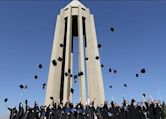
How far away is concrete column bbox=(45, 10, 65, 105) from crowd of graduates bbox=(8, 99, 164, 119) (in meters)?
8.93

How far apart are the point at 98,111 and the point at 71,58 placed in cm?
1226

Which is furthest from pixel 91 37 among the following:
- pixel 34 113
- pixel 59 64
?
pixel 34 113

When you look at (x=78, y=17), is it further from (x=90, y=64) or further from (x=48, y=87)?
(x=48, y=87)

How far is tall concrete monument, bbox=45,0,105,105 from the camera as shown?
2261 centimetres

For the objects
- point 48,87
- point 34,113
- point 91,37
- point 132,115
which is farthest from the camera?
point 91,37

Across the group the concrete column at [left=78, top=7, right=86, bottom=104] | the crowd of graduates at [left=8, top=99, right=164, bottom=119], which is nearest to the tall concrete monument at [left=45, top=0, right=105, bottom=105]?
the concrete column at [left=78, top=7, right=86, bottom=104]

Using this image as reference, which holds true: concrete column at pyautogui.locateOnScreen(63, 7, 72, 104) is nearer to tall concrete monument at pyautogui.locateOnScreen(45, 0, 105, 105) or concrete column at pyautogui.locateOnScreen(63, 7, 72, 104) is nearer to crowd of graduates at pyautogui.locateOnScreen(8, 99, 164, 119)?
tall concrete monument at pyautogui.locateOnScreen(45, 0, 105, 105)

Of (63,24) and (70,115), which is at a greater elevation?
(63,24)

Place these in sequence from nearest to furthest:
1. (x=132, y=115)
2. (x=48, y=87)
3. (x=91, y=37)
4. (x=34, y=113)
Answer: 1. (x=132, y=115)
2. (x=34, y=113)
3. (x=48, y=87)
4. (x=91, y=37)

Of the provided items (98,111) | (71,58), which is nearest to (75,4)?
(71,58)

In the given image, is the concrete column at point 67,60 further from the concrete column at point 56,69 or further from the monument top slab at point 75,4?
the concrete column at point 56,69

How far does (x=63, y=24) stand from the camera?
83.6 ft

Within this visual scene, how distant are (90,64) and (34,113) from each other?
435 inches

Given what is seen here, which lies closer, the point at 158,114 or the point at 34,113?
the point at 158,114
